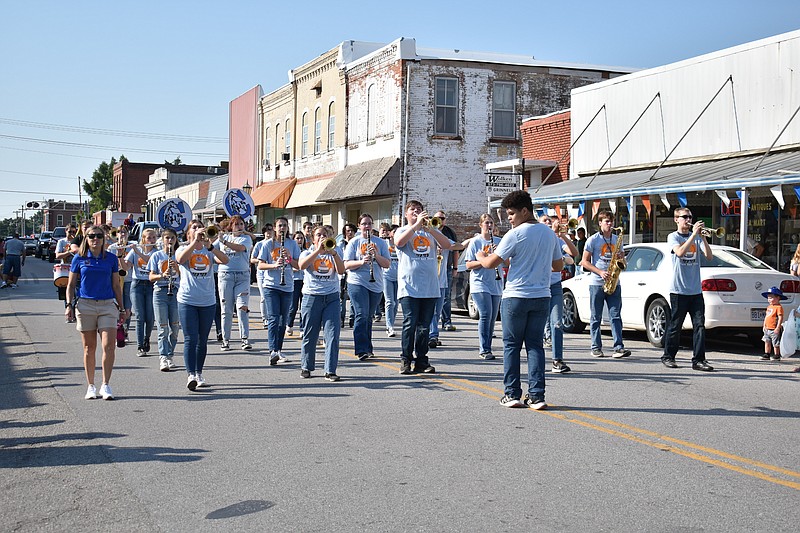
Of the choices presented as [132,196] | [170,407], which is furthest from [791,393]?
[132,196]

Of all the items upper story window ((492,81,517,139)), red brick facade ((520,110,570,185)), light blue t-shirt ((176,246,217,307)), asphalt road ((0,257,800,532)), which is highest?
upper story window ((492,81,517,139))

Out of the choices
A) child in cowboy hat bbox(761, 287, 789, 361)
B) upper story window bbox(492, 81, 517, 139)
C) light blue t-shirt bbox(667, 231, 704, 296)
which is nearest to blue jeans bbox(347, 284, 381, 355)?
light blue t-shirt bbox(667, 231, 704, 296)

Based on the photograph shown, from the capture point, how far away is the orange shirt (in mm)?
13227

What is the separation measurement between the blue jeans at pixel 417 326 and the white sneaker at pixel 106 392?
3428 mm

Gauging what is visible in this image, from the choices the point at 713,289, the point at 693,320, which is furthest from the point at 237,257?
the point at 713,289

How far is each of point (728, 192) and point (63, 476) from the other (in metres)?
16.6

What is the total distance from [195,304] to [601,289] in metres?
5.73

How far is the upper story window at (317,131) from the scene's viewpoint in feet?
136

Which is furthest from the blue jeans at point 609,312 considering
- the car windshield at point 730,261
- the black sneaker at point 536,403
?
the black sneaker at point 536,403

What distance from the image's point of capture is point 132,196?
315 ft

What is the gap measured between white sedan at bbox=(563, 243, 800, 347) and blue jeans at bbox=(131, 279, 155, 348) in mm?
7236

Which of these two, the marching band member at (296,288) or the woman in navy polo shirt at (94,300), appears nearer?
the woman in navy polo shirt at (94,300)

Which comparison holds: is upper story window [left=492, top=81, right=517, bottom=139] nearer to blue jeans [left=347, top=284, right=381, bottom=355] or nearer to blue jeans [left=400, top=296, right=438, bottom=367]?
blue jeans [left=347, top=284, right=381, bottom=355]

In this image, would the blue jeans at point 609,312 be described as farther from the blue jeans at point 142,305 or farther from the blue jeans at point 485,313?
the blue jeans at point 142,305
